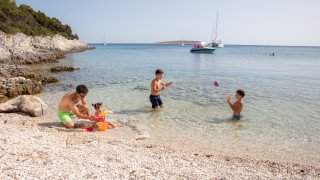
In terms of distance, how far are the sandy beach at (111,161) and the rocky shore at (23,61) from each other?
24.0ft

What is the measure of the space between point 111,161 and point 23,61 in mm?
32953

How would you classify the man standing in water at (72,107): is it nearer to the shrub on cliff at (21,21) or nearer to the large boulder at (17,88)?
the large boulder at (17,88)

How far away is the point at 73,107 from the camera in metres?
9.07

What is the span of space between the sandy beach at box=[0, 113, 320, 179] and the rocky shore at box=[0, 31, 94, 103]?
7315mm

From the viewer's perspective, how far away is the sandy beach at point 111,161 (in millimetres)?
5723

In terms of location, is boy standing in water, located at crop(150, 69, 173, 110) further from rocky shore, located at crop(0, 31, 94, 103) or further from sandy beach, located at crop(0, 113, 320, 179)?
rocky shore, located at crop(0, 31, 94, 103)

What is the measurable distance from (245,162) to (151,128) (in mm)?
3895

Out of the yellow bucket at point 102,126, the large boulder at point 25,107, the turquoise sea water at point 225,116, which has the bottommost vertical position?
the turquoise sea water at point 225,116

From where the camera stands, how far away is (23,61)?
34.9m

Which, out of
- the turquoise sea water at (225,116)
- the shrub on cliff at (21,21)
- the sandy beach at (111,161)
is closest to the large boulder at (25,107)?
the sandy beach at (111,161)

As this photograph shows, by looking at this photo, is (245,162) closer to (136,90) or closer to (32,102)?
(32,102)

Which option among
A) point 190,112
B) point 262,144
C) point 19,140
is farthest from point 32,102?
point 262,144

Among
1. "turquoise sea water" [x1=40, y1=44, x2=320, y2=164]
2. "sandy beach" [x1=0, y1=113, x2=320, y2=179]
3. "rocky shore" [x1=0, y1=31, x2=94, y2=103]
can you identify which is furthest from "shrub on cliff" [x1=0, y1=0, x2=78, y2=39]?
"sandy beach" [x1=0, y1=113, x2=320, y2=179]

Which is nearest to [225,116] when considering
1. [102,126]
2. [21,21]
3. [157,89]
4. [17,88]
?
[157,89]
